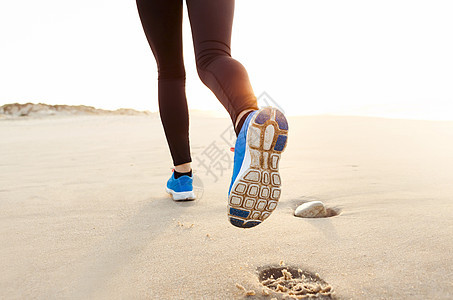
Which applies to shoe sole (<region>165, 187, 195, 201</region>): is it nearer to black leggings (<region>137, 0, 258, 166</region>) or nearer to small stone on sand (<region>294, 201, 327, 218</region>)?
black leggings (<region>137, 0, 258, 166</region>)

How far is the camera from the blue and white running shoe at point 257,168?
0.88 metres

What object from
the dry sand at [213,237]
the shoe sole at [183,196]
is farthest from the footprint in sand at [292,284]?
the shoe sole at [183,196]

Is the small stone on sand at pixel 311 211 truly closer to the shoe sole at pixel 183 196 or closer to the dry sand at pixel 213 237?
the dry sand at pixel 213 237

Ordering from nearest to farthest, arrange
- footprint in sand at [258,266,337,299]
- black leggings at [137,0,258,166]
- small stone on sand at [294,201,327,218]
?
footprint in sand at [258,266,337,299], black leggings at [137,0,258,166], small stone on sand at [294,201,327,218]

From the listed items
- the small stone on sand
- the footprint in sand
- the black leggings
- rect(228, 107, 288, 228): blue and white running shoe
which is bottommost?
the small stone on sand

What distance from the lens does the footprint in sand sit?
82 cm

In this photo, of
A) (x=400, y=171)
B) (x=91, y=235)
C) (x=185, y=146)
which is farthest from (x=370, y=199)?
(x=91, y=235)

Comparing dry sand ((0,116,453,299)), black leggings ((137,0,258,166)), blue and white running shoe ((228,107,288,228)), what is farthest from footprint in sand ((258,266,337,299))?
black leggings ((137,0,258,166))

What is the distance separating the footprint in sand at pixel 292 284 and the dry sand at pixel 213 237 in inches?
0.9

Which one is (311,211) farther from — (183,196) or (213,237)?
(183,196)

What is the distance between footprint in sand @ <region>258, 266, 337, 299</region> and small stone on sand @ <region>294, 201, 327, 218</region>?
1.45 ft

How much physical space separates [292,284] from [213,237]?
35 cm

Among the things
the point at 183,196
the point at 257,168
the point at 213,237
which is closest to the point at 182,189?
the point at 183,196

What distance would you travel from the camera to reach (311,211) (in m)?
1.37
